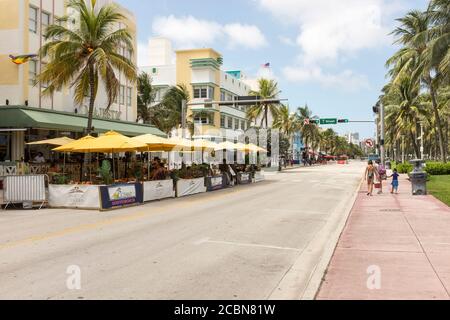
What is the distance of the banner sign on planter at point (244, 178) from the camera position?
3158cm

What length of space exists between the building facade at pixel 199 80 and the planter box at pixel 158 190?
3526 centimetres

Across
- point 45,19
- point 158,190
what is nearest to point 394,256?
point 158,190

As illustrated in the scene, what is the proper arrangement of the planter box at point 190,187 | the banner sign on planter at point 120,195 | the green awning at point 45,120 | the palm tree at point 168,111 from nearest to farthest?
the banner sign on planter at point 120,195 → the planter box at point 190,187 → the green awning at point 45,120 → the palm tree at point 168,111

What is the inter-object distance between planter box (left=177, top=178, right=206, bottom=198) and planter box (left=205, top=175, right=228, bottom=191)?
60cm

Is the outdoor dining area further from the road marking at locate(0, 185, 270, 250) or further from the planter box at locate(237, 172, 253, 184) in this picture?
the planter box at locate(237, 172, 253, 184)

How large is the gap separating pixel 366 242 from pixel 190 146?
15920 mm

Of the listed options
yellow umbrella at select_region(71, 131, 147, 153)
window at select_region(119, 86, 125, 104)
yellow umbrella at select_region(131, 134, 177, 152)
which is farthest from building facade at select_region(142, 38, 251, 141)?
yellow umbrella at select_region(71, 131, 147, 153)

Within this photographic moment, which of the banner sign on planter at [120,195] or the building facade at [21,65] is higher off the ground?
the building facade at [21,65]

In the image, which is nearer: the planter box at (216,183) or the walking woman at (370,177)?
the walking woman at (370,177)

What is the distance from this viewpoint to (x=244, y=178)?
32281 mm

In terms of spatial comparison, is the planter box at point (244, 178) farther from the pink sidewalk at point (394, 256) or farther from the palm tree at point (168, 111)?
the pink sidewalk at point (394, 256)

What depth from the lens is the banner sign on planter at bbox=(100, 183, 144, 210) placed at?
1625 centimetres

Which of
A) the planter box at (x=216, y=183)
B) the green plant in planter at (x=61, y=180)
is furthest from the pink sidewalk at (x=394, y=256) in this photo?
the planter box at (x=216, y=183)

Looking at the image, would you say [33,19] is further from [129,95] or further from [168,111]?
[168,111]
